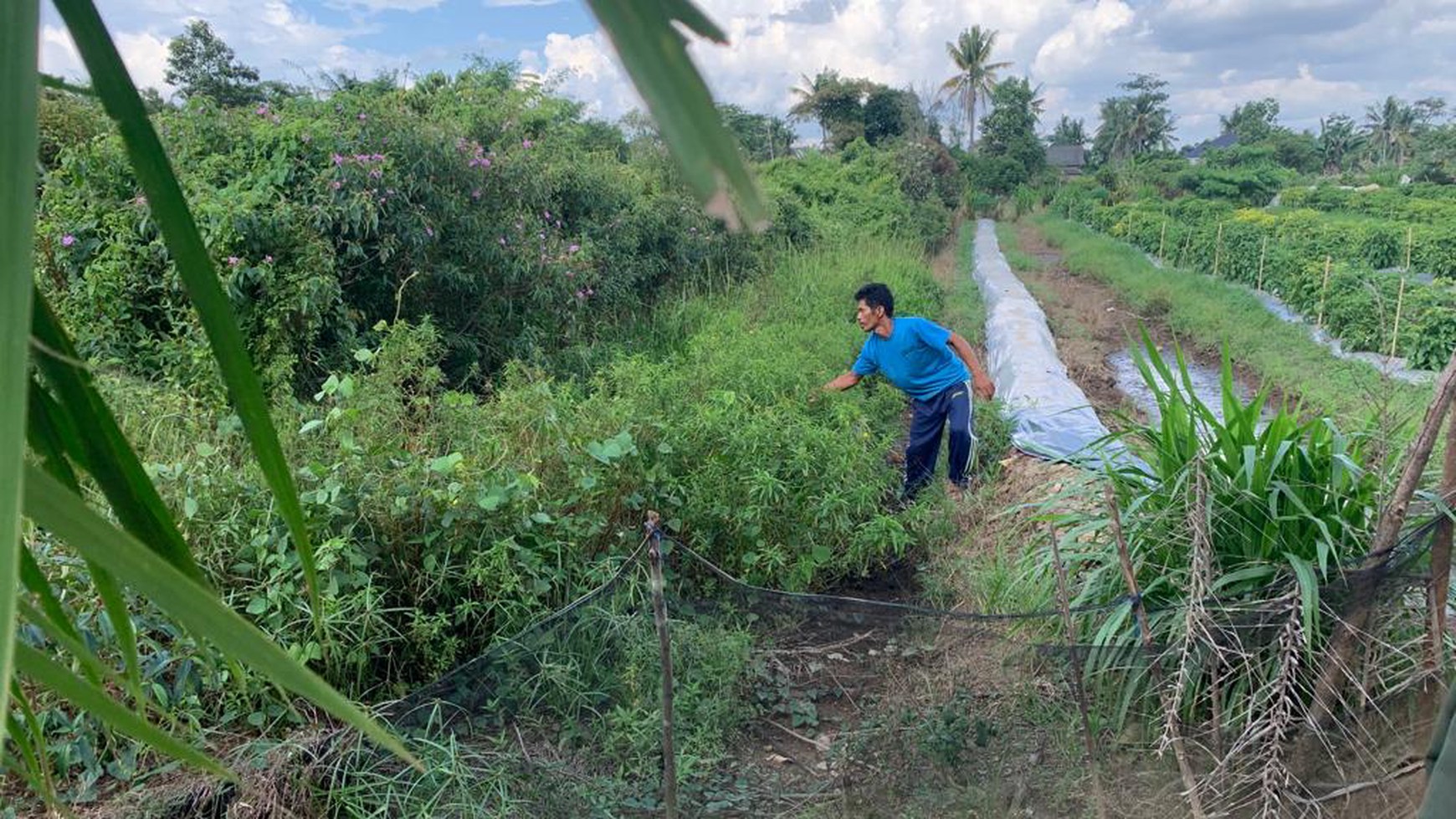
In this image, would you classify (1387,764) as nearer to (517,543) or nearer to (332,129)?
(517,543)

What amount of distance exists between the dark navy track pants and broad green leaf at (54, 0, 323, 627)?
5248 mm

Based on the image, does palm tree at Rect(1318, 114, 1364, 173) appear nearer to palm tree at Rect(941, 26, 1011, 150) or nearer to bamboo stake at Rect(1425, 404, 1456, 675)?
palm tree at Rect(941, 26, 1011, 150)

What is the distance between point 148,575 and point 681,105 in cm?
24

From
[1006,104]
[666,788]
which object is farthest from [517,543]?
[1006,104]

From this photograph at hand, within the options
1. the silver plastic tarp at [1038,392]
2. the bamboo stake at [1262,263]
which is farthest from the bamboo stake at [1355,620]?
the bamboo stake at [1262,263]

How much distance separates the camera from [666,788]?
228 centimetres

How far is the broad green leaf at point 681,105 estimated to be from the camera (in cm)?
27

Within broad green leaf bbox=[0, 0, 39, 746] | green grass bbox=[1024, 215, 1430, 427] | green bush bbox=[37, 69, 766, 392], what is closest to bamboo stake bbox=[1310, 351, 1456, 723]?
green grass bbox=[1024, 215, 1430, 427]

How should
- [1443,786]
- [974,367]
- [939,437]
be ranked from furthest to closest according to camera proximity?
[939,437]
[974,367]
[1443,786]

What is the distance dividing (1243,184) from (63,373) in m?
44.0

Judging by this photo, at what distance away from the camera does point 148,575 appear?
1.09 feet

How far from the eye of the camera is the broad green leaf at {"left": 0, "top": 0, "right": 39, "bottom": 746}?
0.90ft

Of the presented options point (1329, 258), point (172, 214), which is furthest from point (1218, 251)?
point (172, 214)

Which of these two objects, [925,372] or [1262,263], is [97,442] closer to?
[925,372]
